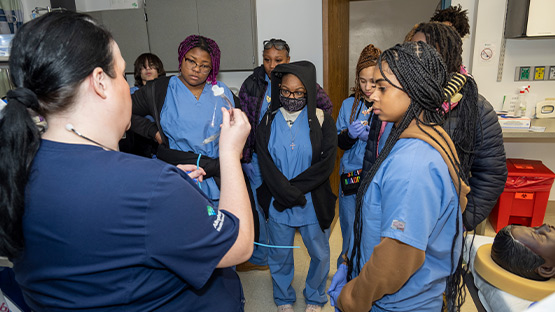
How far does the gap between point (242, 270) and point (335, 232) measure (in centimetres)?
93

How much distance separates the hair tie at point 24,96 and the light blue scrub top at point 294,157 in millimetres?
1400

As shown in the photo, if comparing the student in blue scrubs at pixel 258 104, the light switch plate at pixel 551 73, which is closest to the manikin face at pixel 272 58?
the student in blue scrubs at pixel 258 104

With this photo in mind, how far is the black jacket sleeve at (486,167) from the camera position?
1.37 metres

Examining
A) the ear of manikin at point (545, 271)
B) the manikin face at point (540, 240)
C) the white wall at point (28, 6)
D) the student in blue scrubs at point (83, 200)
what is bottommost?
the ear of manikin at point (545, 271)

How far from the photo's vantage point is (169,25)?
3.50 meters

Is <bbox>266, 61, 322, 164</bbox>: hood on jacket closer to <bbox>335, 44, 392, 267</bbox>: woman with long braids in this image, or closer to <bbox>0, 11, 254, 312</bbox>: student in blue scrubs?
<bbox>335, 44, 392, 267</bbox>: woman with long braids

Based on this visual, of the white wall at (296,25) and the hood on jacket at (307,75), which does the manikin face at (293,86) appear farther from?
the white wall at (296,25)

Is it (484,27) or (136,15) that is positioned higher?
(136,15)

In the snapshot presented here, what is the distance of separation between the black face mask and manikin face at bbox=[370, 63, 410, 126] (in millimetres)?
896

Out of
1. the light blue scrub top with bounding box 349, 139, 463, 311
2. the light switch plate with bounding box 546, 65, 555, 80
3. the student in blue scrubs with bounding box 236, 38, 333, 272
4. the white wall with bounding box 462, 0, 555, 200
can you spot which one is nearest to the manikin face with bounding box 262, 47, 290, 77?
the student in blue scrubs with bounding box 236, 38, 333, 272

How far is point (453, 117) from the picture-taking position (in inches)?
52.0

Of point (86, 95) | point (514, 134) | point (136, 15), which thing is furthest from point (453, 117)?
point (136, 15)

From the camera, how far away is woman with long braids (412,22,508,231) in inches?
51.7

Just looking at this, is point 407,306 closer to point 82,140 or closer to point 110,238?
point 110,238
